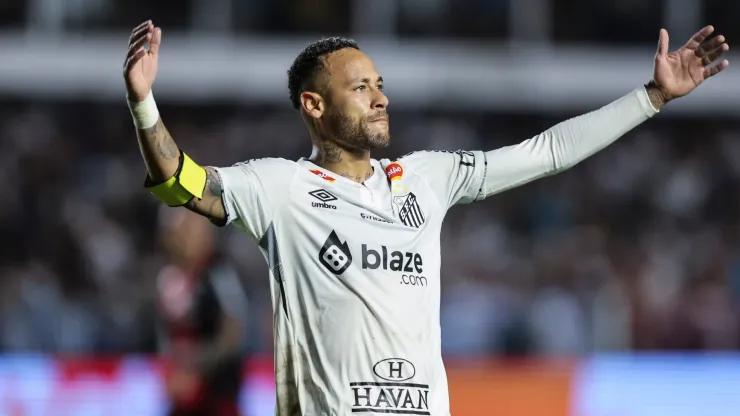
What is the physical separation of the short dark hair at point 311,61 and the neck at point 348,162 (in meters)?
0.29

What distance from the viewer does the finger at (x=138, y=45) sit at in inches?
151

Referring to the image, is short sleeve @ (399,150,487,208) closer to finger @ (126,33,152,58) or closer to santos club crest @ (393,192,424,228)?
santos club crest @ (393,192,424,228)

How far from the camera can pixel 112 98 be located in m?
16.1

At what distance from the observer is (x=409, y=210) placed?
4.38m

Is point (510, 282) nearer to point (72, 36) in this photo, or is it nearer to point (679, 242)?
point (679, 242)

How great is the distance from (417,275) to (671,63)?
1.47m

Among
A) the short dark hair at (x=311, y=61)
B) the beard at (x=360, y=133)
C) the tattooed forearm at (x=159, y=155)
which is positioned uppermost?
the short dark hair at (x=311, y=61)

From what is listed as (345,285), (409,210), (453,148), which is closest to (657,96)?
(409,210)

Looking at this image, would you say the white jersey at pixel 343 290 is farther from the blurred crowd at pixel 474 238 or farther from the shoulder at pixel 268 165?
the blurred crowd at pixel 474 238

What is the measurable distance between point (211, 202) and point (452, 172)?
1.09 m

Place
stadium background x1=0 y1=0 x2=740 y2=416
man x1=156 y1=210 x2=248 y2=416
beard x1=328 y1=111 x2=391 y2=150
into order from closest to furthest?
beard x1=328 y1=111 x2=391 y2=150 < man x1=156 y1=210 x2=248 y2=416 < stadium background x1=0 y1=0 x2=740 y2=416

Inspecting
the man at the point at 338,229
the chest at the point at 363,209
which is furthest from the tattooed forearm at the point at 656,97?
the chest at the point at 363,209

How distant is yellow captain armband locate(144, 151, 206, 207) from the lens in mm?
3918

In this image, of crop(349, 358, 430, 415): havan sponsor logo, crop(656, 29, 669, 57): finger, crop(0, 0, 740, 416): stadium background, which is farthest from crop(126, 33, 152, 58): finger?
crop(0, 0, 740, 416): stadium background
